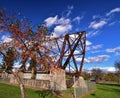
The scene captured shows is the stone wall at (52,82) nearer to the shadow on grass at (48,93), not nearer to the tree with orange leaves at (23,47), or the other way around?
the shadow on grass at (48,93)

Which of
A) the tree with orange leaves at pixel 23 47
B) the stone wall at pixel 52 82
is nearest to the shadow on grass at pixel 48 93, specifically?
the stone wall at pixel 52 82

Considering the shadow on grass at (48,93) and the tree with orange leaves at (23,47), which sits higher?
the tree with orange leaves at (23,47)

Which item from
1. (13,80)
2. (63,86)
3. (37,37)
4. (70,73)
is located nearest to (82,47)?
(70,73)

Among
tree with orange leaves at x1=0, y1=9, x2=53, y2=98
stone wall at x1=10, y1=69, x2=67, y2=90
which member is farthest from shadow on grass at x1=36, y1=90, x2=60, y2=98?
tree with orange leaves at x1=0, y1=9, x2=53, y2=98

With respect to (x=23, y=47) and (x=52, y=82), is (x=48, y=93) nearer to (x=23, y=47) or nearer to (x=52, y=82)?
(x=52, y=82)

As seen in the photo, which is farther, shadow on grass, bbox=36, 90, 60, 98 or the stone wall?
the stone wall

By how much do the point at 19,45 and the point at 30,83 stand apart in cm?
1531

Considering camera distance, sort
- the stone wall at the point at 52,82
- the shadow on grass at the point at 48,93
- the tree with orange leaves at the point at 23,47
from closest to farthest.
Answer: the tree with orange leaves at the point at 23,47 → the shadow on grass at the point at 48,93 → the stone wall at the point at 52,82

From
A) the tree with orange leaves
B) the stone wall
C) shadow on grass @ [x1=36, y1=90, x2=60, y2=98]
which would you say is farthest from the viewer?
the stone wall

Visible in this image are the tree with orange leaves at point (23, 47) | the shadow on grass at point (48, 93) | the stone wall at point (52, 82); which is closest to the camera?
the tree with orange leaves at point (23, 47)

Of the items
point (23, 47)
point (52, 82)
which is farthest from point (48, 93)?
point (23, 47)

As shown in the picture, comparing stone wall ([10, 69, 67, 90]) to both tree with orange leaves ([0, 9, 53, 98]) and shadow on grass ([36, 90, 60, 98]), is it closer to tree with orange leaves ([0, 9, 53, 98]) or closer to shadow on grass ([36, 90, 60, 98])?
shadow on grass ([36, 90, 60, 98])

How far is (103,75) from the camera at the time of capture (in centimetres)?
10662

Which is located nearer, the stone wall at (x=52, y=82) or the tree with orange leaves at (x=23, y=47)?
the tree with orange leaves at (x=23, y=47)
